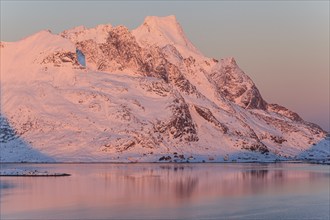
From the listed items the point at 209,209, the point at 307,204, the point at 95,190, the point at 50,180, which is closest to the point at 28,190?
the point at 95,190

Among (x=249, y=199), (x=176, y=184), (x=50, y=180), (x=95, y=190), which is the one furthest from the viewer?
(x=50, y=180)

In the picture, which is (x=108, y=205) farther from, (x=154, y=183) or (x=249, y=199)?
(x=154, y=183)

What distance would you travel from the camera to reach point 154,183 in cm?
11006

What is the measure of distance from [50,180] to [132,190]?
2610cm

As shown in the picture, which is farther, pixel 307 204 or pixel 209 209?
pixel 307 204

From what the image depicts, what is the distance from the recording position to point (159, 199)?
84.8 meters

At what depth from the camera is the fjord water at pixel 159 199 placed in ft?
229

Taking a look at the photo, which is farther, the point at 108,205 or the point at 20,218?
the point at 108,205

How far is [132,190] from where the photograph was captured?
317ft

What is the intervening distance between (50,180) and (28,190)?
20.1 metres

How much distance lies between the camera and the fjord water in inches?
2749

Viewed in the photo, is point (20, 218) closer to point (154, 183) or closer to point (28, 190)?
point (28, 190)

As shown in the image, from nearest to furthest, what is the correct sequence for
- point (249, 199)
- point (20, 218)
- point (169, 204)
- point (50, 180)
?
point (20, 218), point (169, 204), point (249, 199), point (50, 180)

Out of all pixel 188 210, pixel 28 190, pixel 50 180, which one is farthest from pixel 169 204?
pixel 50 180
